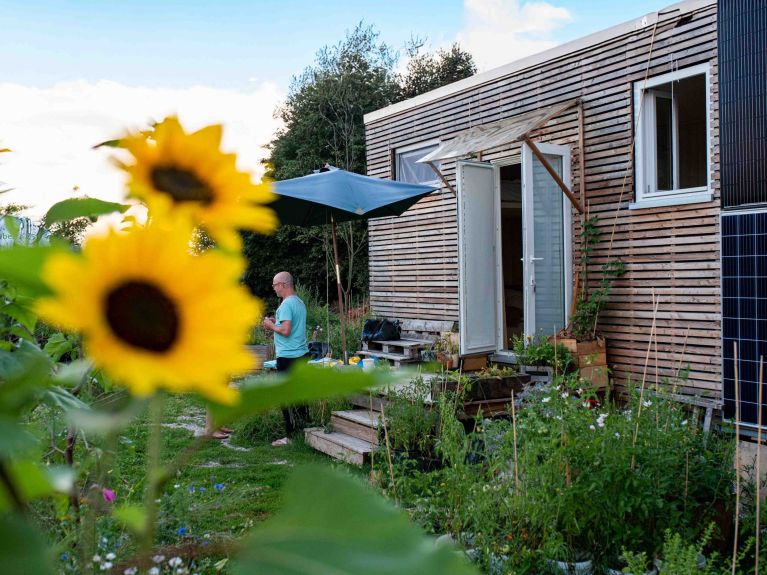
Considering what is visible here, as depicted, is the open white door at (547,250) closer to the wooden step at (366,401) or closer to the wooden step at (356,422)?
the wooden step at (366,401)

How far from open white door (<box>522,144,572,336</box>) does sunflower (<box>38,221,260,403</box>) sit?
7370 millimetres

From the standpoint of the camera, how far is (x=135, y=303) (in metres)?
0.27

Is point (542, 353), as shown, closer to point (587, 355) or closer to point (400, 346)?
point (587, 355)

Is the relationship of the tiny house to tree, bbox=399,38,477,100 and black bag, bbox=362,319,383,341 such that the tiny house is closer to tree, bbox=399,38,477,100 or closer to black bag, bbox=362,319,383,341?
black bag, bbox=362,319,383,341

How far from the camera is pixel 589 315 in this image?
7.13 meters

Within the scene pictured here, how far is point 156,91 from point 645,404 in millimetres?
3908

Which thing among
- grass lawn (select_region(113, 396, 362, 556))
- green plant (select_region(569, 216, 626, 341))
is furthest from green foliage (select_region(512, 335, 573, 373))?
grass lawn (select_region(113, 396, 362, 556))

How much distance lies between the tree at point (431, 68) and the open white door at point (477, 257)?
1445 centimetres

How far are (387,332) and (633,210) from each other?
3852mm

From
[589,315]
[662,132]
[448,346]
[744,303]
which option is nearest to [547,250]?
[589,315]

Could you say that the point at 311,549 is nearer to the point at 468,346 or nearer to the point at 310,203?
the point at 310,203

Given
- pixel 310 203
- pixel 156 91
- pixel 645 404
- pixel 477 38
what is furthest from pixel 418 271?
pixel 477 38

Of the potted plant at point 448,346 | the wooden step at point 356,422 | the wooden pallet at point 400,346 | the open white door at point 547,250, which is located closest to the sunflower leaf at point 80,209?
the wooden step at point 356,422

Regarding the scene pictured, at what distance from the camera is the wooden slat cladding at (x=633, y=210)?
6293mm
